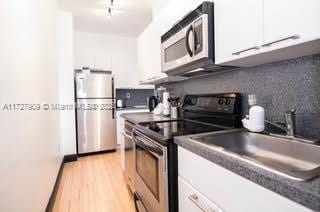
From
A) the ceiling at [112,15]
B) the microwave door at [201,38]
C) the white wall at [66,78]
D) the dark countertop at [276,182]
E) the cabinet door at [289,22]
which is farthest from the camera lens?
the white wall at [66,78]

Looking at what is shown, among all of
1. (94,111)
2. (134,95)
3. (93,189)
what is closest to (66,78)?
(94,111)

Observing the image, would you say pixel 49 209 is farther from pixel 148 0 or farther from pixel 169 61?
pixel 148 0

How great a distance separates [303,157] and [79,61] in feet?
14.3

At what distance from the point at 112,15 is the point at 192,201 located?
3.46 m

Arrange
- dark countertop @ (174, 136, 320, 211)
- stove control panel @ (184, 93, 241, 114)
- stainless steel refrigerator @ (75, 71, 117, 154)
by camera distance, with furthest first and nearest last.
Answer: stainless steel refrigerator @ (75, 71, 117, 154) → stove control panel @ (184, 93, 241, 114) → dark countertop @ (174, 136, 320, 211)

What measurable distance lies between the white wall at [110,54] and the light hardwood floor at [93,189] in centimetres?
210

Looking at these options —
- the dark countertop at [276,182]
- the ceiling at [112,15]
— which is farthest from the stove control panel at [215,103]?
the ceiling at [112,15]

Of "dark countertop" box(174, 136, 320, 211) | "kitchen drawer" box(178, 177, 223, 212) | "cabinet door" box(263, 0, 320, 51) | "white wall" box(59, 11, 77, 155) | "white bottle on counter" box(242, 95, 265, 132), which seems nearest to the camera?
"dark countertop" box(174, 136, 320, 211)

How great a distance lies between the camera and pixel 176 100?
2.22 meters

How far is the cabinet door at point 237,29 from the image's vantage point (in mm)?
960

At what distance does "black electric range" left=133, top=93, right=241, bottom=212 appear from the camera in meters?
1.17

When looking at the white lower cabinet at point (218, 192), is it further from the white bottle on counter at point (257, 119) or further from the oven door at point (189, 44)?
the oven door at point (189, 44)

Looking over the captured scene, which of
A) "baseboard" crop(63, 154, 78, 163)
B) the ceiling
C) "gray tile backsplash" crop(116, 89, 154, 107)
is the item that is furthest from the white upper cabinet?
A: "gray tile backsplash" crop(116, 89, 154, 107)

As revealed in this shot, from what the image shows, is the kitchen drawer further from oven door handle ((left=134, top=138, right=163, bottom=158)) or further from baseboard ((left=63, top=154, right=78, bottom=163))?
baseboard ((left=63, top=154, right=78, bottom=163))
